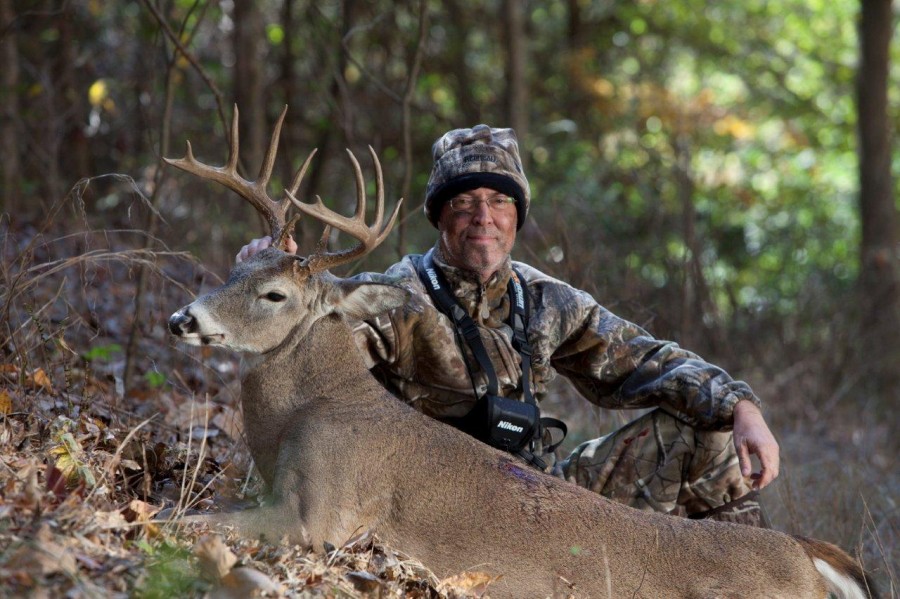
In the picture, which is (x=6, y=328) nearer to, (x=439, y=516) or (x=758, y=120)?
(x=439, y=516)

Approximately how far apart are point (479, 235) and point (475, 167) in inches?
14.7

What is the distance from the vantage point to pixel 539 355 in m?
5.52

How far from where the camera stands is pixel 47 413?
4.93 m

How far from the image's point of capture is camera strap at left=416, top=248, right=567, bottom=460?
5.20 m

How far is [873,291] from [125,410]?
9975 millimetres

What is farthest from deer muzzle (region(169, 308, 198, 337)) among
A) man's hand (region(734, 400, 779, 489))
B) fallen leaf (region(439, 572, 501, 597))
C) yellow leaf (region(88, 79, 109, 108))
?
yellow leaf (region(88, 79, 109, 108))

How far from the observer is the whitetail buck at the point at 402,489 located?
433 cm

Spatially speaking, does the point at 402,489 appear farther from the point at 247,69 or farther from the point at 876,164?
the point at 876,164

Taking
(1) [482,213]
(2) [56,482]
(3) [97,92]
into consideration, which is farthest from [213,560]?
(3) [97,92]

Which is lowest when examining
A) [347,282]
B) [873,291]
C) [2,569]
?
[873,291]

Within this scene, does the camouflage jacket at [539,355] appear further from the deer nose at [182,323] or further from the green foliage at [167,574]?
the green foliage at [167,574]

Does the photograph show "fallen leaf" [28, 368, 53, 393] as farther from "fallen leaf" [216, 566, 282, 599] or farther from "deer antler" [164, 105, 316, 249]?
"fallen leaf" [216, 566, 282, 599]

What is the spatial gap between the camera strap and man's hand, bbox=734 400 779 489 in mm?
854

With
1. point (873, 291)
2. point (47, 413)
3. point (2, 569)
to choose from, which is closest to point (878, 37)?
point (873, 291)
